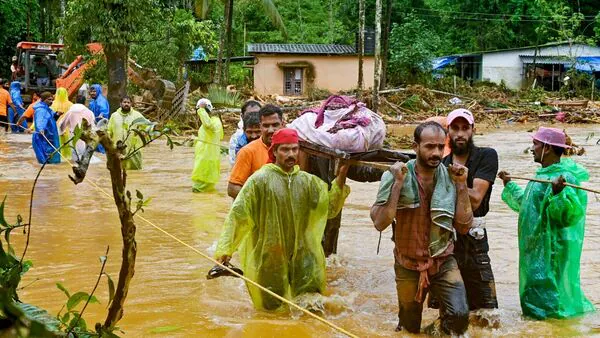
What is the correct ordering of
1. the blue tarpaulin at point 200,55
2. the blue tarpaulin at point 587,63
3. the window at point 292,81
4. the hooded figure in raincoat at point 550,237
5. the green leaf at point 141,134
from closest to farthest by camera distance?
the green leaf at point 141,134, the hooded figure in raincoat at point 550,237, the blue tarpaulin at point 200,55, the window at point 292,81, the blue tarpaulin at point 587,63

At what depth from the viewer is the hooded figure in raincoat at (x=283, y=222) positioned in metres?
5.53

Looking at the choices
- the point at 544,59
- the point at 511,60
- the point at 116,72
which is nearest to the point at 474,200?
the point at 116,72

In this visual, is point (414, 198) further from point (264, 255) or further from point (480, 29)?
point (480, 29)

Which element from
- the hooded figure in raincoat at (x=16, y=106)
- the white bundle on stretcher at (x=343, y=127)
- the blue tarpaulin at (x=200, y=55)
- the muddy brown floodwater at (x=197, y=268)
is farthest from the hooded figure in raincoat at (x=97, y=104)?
the white bundle on stretcher at (x=343, y=127)

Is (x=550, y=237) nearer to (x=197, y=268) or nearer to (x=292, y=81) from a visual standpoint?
(x=197, y=268)

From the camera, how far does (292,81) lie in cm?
3716

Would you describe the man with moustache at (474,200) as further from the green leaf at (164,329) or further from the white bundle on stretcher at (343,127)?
the green leaf at (164,329)

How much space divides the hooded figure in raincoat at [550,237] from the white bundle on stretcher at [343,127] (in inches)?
47.2

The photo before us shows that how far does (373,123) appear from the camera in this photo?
6.22 m

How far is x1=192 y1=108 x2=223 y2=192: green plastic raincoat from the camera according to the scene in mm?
11812

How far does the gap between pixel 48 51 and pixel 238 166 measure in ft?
72.3

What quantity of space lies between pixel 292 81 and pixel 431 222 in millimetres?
32574

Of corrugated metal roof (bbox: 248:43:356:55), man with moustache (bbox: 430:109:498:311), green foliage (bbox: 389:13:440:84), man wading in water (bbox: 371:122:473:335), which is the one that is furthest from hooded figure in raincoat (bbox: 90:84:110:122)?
green foliage (bbox: 389:13:440:84)

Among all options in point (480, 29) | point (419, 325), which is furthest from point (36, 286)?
point (480, 29)
